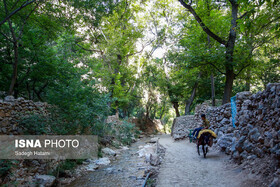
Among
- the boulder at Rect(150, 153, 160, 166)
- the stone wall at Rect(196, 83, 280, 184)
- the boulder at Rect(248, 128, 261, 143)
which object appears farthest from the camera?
the boulder at Rect(150, 153, 160, 166)

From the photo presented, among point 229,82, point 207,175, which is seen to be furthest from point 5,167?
point 229,82

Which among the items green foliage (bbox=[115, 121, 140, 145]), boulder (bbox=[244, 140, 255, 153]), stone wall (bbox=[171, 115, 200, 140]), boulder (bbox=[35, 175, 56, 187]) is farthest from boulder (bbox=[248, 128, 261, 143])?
green foliage (bbox=[115, 121, 140, 145])

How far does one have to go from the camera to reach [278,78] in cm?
1287

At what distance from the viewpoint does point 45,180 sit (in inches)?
224

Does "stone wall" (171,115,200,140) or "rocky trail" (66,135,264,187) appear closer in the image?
"rocky trail" (66,135,264,187)

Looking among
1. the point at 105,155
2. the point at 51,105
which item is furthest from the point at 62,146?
the point at 105,155

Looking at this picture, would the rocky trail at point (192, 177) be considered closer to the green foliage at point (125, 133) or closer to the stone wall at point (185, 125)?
the stone wall at point (185, 125)

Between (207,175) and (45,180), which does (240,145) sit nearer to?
(207,175)

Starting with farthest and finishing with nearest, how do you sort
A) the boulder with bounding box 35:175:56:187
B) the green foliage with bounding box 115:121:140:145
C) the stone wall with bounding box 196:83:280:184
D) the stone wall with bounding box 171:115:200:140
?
the green foliage with bounding box 115:121:140:145
the stone wall with bounding box 171:115:200:140
the boulder with bounding box 35:175:56:187
the stone wall with bounding box 196:83:280:184

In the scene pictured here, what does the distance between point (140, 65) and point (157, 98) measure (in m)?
6.05

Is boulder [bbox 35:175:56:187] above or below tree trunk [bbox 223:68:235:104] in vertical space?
below

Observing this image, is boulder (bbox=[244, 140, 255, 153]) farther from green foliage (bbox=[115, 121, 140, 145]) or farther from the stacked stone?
green foliage (bbox=[115, 121, 140, 145])

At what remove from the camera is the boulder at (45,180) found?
5616mm

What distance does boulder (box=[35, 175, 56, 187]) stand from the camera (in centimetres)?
562
